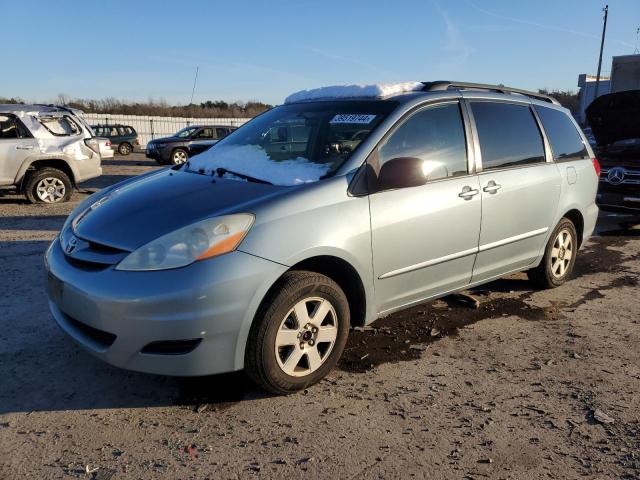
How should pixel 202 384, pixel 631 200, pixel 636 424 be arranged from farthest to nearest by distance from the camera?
pixel 631 200, pixel 202 384, pixel 636 424

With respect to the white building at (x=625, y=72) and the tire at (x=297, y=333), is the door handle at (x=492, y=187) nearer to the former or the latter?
the tire at (x=297, y=333)

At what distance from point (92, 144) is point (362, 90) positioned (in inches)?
303

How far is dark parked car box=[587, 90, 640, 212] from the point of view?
7.64 m

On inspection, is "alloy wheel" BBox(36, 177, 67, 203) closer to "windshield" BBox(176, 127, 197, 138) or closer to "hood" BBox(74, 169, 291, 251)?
"hood" BBox(74, 169, 291, 251)

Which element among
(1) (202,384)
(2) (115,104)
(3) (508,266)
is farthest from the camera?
(2) (115,104)

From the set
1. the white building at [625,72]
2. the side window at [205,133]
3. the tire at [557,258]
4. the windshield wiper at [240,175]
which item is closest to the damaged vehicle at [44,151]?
the windshield wiper at [240,175]

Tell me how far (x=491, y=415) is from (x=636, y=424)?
0.74 meters

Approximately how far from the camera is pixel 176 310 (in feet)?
8.43

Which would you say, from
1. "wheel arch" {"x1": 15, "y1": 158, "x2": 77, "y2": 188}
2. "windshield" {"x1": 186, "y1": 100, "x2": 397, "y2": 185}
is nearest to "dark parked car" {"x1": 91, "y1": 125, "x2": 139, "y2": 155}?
"wheel arch" {"x1": 15, "y1": 158, "x2": 77, "y2": 188}

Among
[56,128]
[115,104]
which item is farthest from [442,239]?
[115,104]

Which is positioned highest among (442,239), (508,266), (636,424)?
(442,239)

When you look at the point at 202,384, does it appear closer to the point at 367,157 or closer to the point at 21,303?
the point at 367,157

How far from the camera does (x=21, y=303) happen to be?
4309 mm

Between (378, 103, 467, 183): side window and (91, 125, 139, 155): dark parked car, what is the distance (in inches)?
994
